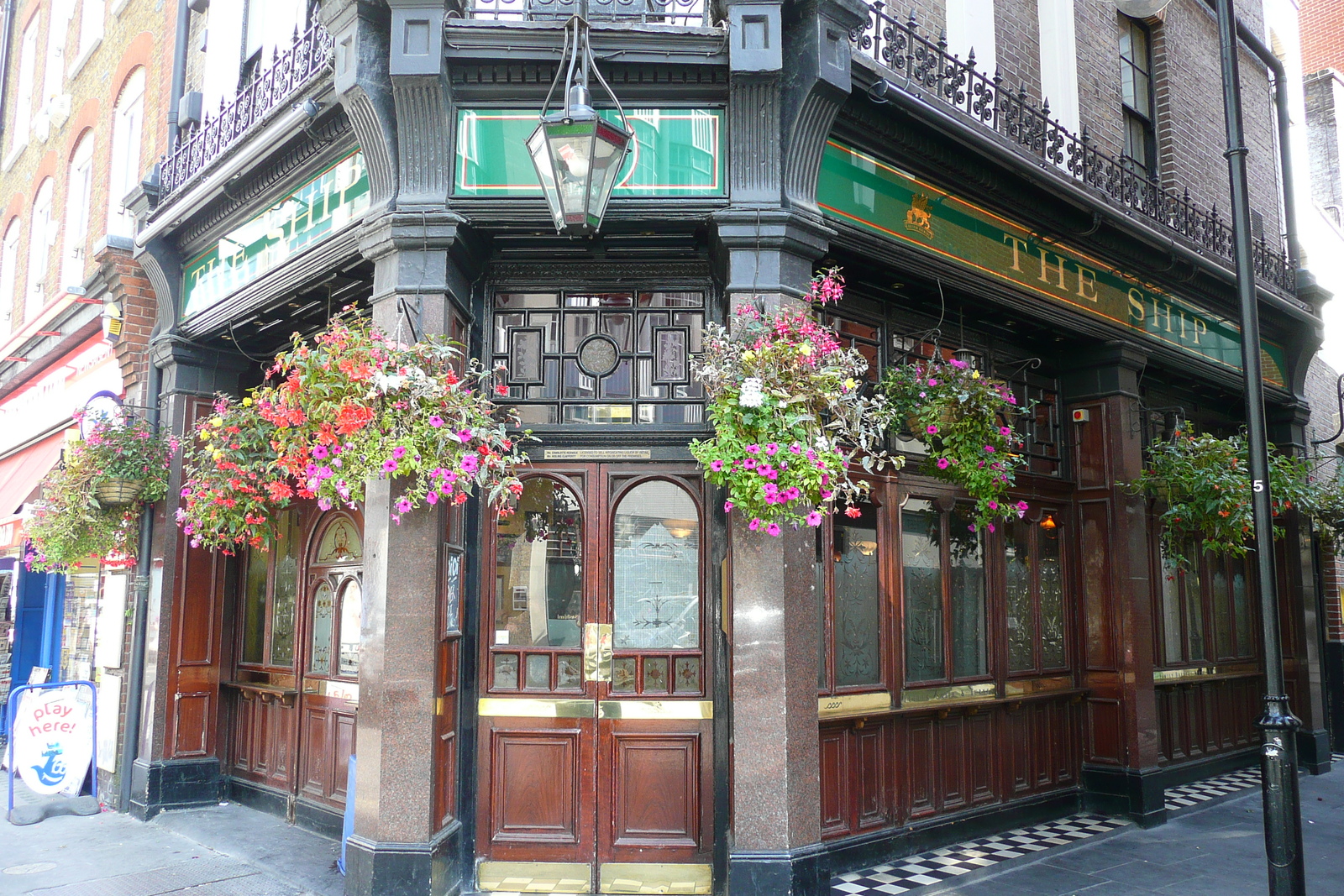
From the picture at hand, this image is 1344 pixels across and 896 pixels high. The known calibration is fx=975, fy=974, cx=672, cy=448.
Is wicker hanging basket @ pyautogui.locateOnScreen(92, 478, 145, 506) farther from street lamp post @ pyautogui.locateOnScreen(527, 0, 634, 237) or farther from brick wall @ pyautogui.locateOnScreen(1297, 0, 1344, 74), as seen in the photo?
brick wall @ pyautogui.locateOnScreen(1297, 0, 1344, 74)

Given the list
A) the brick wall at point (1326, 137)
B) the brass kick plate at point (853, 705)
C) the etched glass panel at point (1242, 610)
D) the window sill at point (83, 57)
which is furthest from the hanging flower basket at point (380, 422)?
the brick wall at point (1326, 137)

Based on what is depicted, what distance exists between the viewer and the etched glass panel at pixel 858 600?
739cm

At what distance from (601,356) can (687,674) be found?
234 cm

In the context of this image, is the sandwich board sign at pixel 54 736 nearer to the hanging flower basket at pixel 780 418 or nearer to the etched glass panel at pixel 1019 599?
the hanging flower basket at pixel 780 418

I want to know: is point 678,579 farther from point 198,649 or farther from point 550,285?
point 198,649

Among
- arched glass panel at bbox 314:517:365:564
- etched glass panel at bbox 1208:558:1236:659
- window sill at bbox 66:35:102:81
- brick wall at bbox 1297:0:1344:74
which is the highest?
brick wall at bbox 1297:0:1344:74

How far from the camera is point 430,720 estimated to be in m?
6.11

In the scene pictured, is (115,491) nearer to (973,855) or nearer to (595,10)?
(595,10)

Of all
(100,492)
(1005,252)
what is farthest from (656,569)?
(100,492)

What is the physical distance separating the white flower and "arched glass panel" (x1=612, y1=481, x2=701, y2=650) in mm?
1559

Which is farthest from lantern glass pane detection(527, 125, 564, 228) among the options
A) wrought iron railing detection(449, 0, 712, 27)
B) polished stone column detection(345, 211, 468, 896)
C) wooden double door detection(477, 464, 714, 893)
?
wooden double door detection(477, 464, 714, 893)

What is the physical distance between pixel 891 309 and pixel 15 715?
8.60m

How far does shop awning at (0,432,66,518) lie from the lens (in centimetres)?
1157

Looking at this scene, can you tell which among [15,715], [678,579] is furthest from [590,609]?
[15,715]
